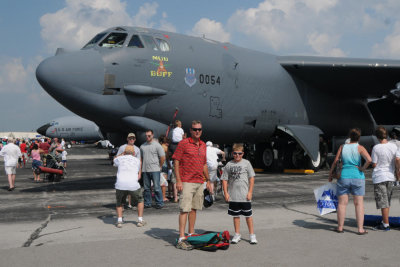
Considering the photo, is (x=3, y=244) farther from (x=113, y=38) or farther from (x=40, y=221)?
(x=113, y=38)

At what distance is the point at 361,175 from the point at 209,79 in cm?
814

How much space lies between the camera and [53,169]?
17109 millimetres

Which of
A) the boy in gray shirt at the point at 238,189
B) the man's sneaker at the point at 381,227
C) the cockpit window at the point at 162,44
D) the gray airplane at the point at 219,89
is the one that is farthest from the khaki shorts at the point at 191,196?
the cockpit window at the point at 162,44

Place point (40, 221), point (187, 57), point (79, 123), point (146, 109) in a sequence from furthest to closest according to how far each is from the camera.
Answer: point (79, 123), point (187, 57), point (146, 109), point (40, 221)

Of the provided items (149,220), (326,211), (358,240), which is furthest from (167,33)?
(358,240)

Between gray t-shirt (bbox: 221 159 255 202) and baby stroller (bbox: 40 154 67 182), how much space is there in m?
11.9

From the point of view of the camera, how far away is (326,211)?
7715 millimetres

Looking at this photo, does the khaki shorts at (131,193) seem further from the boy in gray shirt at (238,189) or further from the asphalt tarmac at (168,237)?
the boy in gray shirt at (238,189)

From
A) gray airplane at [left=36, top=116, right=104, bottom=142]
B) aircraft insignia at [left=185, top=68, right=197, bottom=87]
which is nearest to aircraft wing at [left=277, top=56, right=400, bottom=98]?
aircraft insignia at [left=185, top=68, right=197, bottom=87]

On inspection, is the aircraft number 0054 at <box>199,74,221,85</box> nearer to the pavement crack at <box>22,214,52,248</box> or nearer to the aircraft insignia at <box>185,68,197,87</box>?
the aircraft insignia at <box>185,68,197,87</box>

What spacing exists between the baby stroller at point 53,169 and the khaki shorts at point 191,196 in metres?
11.6

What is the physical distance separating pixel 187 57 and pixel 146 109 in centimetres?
244

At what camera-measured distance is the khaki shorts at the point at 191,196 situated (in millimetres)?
6656

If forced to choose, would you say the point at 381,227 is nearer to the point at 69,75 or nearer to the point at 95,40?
the point at 69,75
